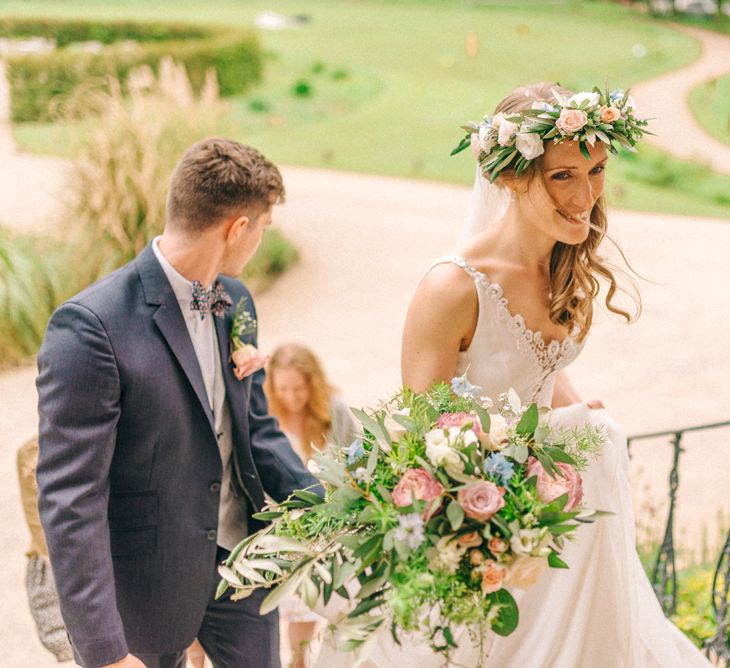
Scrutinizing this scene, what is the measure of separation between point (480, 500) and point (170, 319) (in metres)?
0.86

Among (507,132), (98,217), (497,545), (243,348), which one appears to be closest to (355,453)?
(497,545)

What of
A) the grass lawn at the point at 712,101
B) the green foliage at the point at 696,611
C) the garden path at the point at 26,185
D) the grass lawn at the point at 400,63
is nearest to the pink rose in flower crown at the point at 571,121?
the green foliage at the point at 696,611

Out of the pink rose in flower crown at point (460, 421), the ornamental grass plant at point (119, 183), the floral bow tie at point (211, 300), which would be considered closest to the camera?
the pink rose in flower crown at point (460, 421)

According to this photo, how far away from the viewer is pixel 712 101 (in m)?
16.8

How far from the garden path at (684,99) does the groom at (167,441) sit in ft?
48.3

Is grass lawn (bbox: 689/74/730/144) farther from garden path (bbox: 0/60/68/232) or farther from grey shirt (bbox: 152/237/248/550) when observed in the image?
grey shirt (bbox: 152/237/248/550)

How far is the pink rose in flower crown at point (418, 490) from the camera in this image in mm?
1559

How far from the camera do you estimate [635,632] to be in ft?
7.62

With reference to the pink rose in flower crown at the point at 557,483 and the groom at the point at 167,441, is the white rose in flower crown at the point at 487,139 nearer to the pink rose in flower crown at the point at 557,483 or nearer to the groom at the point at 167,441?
the groom at the point at 167,441

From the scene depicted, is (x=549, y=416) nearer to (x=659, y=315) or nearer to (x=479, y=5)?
(x=659, y=315)

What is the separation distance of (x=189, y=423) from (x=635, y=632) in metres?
1.20

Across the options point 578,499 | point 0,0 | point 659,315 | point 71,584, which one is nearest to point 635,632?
point 578,499

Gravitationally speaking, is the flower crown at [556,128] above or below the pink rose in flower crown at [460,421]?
above

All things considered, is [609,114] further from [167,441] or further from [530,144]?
[167,441]
